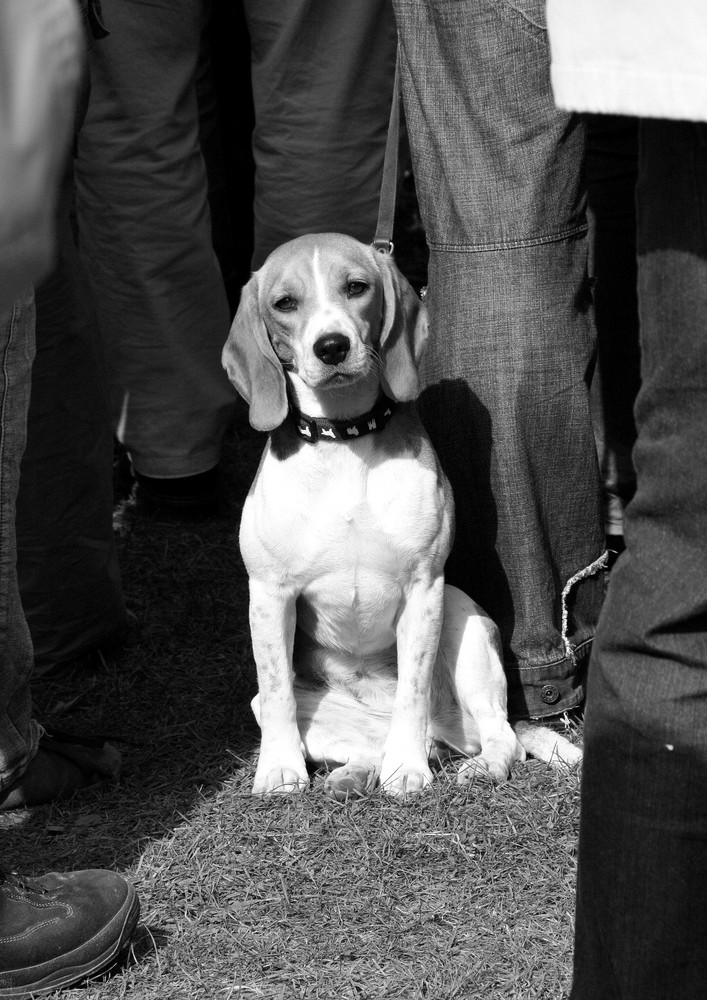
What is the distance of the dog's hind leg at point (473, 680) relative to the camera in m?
3.15

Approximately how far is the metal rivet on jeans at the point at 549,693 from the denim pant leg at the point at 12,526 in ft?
4.55

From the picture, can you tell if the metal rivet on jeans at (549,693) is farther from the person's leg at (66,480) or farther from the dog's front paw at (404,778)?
the person's leg at (66,480)

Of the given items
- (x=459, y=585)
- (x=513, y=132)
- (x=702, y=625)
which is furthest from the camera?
(x=459, y=585)

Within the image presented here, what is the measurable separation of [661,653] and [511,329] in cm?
162

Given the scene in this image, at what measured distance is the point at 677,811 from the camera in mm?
1596

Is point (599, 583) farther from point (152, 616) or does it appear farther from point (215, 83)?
point (215, 83)

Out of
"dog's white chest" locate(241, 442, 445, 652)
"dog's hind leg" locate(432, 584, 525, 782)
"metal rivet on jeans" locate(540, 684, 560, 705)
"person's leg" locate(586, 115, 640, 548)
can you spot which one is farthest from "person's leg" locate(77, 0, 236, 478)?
"metal rivet on jeans" locate(540, 684, 560, 705)

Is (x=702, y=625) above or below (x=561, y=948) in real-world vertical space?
above

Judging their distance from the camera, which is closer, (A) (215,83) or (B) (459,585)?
(B) (459,585)

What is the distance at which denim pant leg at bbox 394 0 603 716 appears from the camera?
2.93 metres

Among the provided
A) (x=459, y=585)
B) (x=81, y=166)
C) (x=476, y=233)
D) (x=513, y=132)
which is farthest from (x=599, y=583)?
(x=81, y=166)

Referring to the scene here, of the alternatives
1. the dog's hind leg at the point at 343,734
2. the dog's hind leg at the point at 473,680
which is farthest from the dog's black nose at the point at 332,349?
the dog's hind leg at the point at 343,734

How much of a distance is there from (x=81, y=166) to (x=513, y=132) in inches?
79.1

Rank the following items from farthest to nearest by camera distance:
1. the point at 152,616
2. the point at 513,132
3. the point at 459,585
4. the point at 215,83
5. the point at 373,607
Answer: the point at 215,83 → the point at 152,616 → the point at 459,585 → the point at 373,607 → the point at 513,132
